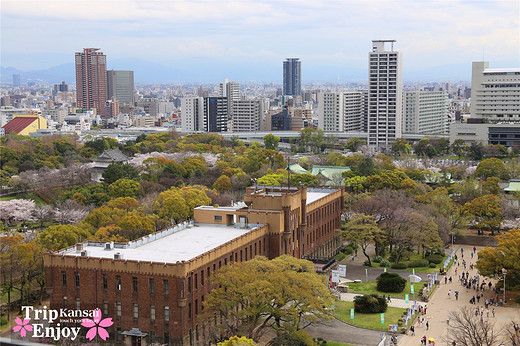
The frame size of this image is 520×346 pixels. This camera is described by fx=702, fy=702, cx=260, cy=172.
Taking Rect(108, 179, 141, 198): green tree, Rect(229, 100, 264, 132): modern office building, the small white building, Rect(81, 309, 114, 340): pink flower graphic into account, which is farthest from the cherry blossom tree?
Rect(229, 100, 264, 132): modern office building

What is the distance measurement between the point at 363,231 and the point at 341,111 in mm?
116114

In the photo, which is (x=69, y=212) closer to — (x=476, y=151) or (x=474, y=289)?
(x=474, y=289)

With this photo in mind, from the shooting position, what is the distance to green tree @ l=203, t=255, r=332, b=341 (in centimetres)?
3766

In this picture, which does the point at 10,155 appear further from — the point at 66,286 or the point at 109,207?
the point at 66,286

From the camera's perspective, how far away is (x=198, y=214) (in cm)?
5159

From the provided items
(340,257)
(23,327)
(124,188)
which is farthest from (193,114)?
(23,327)

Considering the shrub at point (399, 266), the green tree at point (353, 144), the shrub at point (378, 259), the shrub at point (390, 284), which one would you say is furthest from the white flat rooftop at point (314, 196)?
the green tree at point (353, 144)

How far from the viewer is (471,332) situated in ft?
133

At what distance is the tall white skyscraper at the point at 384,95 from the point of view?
13788 centimetres

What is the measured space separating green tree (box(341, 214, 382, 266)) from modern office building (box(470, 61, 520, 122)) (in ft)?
297

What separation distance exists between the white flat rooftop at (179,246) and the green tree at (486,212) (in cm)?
2956

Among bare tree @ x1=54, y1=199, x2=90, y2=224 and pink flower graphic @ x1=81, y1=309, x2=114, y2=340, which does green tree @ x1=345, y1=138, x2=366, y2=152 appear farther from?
pink flower graphic @ x1=81, y1=309, x2=114, y2=340

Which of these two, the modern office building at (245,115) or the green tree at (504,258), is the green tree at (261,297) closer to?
the green tree at (504,258)

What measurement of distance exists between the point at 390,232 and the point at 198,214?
19238mm
